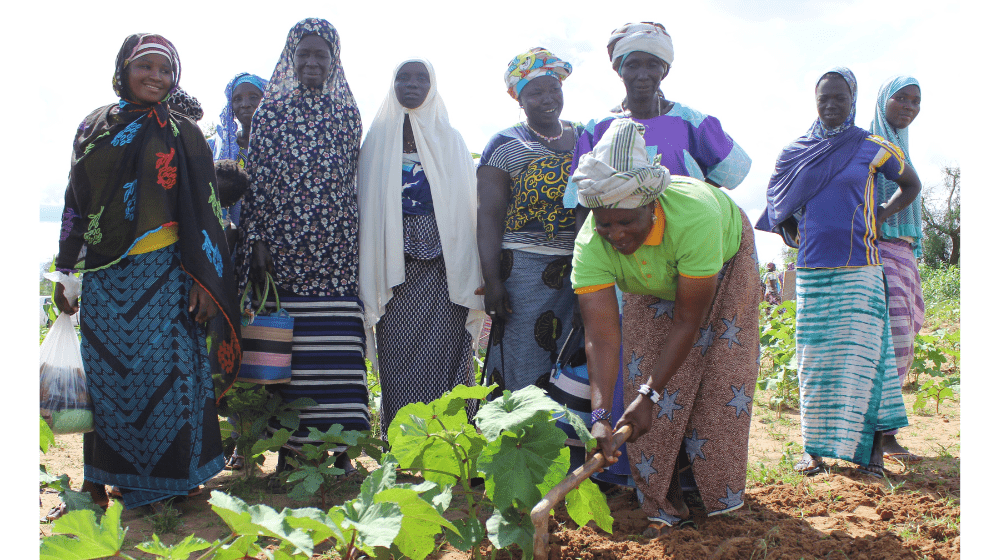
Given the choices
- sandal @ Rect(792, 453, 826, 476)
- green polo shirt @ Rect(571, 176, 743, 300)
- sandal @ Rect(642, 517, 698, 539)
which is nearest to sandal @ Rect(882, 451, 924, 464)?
sandal @ Rect(792, 453, 826, 476)

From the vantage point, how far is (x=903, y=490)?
3000 mm

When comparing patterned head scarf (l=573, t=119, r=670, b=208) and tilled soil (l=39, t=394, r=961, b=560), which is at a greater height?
patterned head scarf (l=573, t=119, r=670, b=208)

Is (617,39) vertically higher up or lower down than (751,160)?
higher up

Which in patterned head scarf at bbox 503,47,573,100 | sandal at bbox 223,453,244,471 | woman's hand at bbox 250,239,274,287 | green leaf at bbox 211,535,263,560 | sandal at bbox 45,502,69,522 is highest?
patterned head scarf at bbox 503,47,573,100

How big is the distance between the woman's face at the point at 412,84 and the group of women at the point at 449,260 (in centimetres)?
1

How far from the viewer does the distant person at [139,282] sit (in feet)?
9.10

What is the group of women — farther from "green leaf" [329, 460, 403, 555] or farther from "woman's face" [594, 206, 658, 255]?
"green leaf" [329, 460, 403, 555]

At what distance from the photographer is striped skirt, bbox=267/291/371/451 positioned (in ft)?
10.9

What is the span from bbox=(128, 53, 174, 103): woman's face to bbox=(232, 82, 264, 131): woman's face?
1.02m

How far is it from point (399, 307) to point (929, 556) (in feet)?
8.00

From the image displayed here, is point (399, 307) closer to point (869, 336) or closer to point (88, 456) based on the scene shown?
point (88, 456)

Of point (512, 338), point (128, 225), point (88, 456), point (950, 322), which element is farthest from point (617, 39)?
point (950, 322)

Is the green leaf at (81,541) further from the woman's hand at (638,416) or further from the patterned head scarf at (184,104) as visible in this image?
the patterned head scarf at (184,104)

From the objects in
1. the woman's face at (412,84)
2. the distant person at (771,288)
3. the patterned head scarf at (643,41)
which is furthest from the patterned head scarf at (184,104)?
the distant person at (771,288)
